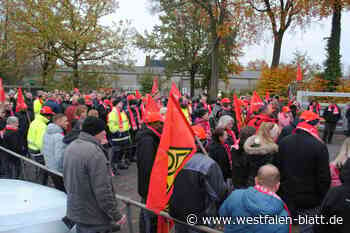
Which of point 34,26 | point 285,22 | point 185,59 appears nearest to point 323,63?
point 285,22

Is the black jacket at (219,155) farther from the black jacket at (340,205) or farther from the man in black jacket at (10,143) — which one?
the man in black jacket at (10,143)

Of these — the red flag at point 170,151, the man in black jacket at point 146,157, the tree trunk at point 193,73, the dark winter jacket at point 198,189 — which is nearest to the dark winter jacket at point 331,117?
the man in black jacket at point 146,157

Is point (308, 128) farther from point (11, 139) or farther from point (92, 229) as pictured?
point (11, 139)

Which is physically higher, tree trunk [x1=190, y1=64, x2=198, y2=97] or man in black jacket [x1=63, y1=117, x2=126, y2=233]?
tree trunk [x1=190, y1=64, x2=198, y2=97]

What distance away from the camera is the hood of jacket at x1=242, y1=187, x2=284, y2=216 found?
2861 mm

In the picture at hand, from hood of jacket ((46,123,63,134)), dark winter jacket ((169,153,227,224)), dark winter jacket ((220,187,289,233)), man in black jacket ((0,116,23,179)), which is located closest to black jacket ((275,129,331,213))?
dark winter jacket ((169,153,227,224))

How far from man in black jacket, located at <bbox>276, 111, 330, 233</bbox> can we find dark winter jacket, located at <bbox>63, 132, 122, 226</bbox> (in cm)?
225

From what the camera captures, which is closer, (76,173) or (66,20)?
(76,173)

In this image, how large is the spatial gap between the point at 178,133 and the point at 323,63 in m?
22.5

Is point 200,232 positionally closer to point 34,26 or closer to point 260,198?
point 260,198

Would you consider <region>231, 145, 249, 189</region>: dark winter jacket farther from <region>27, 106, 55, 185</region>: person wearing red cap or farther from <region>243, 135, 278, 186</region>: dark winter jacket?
<region>27, 106, 55, 185</region>: person wearing red cap

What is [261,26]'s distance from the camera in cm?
2544

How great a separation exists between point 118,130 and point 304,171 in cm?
590

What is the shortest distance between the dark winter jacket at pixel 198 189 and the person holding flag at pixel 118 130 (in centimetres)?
592
